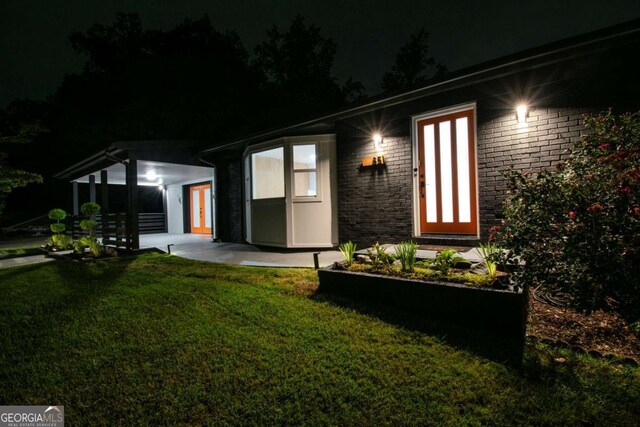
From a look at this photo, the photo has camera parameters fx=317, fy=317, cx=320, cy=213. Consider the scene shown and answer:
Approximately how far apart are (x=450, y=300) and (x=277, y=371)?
1.59m

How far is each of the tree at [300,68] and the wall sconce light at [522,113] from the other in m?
19.3

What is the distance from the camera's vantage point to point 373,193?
6.07 m

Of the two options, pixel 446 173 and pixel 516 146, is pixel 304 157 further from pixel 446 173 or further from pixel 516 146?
pixel 516 146

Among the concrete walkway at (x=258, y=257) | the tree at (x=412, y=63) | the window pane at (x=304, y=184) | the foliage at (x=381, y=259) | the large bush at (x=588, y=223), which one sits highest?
the tree at (x=412, y=63)

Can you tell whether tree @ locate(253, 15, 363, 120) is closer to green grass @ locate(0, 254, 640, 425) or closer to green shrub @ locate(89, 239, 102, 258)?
green shrub @ locate(89, 239, 102, 258)

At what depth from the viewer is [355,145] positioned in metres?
6.34

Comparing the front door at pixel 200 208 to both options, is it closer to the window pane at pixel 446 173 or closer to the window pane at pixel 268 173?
the window pane at pixel 268 173

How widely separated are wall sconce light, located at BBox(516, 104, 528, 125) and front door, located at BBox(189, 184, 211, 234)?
1106cm

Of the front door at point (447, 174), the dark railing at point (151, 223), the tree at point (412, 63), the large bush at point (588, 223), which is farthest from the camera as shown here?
the tree at point (412, 63)

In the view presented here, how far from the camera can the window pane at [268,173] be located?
7.64m

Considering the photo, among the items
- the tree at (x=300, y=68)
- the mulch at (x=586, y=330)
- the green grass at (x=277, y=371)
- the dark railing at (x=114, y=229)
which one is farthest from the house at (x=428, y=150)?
the tree at (x=300, y=68)

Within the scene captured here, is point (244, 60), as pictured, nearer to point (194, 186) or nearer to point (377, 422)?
point (194, 186)

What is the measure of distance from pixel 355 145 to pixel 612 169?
447cm

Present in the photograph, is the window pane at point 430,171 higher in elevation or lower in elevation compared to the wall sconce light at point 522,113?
lower
